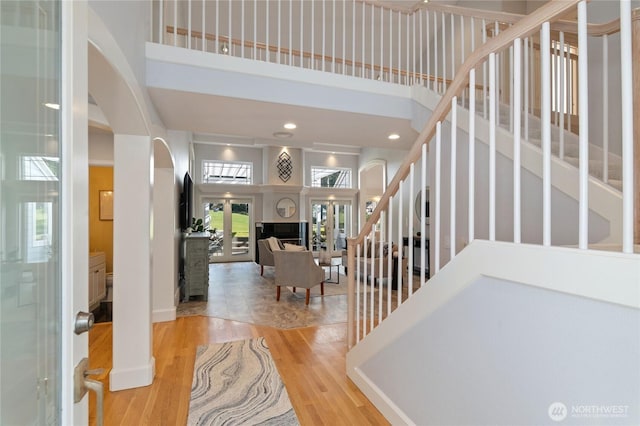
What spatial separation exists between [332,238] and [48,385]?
968cm

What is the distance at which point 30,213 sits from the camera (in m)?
0.70

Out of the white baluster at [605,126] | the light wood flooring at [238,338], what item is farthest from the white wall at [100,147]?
the white baluster at [605,126]

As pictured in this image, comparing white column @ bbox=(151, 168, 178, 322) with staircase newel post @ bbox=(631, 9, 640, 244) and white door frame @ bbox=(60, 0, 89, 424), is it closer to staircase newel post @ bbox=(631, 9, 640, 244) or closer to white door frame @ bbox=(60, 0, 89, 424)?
white door frame @ bbox=(60, 0, 89, 424)

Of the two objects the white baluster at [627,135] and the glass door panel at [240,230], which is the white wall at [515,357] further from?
the glass door panel at [240,230]

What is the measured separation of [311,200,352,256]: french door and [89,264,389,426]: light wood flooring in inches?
254

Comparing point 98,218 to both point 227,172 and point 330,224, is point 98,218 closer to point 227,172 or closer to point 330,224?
point 227,172

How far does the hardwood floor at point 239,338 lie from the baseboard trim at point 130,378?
5 cm

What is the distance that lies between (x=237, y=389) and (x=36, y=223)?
7.09 ft

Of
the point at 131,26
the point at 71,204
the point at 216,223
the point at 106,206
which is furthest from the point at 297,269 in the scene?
the point at 216,223

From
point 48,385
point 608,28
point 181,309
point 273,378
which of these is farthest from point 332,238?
point 48,385

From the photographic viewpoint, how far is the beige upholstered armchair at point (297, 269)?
15.4 ft

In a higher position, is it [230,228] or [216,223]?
[216,223]

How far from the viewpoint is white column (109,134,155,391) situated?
2336 millimetres

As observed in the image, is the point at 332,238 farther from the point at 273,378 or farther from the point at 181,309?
the point at 273,378
